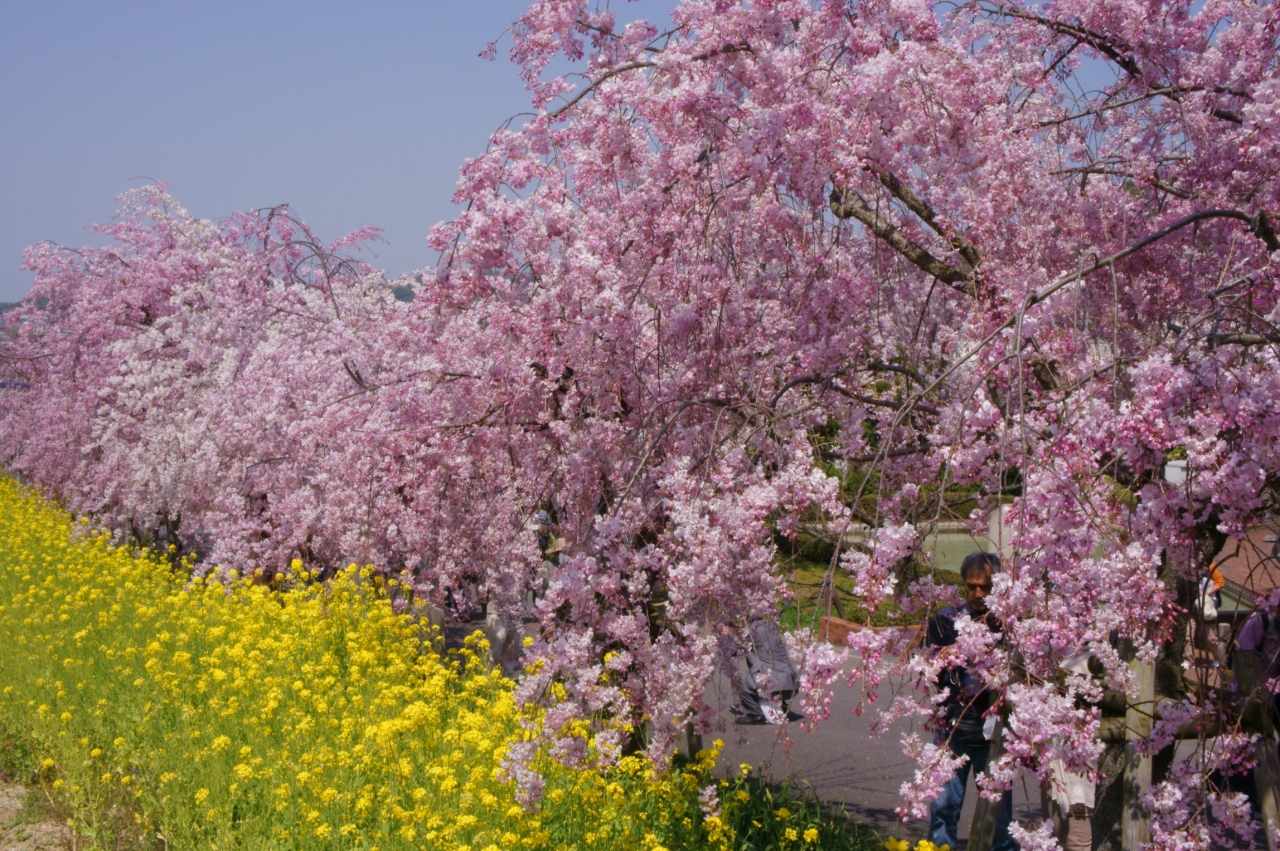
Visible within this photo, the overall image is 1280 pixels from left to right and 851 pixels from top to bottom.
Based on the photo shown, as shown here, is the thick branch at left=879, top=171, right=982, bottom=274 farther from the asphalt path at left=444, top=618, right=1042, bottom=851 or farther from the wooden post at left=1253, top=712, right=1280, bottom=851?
the asphalt path at left=444, top=618, right=1042, bottom=851

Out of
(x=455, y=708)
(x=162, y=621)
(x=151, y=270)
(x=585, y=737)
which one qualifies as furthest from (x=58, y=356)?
(x=585, y=737)

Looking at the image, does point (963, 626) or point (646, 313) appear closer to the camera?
point (963, 626)

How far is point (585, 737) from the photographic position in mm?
3697

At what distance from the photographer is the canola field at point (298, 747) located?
432 cm

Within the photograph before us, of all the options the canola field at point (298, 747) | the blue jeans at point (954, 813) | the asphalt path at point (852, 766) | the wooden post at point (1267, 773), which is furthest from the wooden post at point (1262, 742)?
the asphalt path at point (852, 766)

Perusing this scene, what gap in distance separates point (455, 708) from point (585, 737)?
2.83 m

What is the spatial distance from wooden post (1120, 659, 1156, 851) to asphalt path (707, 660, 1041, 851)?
231 cm

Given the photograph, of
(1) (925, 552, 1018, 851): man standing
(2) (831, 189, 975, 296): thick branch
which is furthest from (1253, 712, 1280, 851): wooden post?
(2) (831, 189, 975, 296): thick branch

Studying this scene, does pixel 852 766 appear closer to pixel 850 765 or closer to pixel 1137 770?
pixel 850 765

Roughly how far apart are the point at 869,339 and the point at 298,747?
3.35 metres

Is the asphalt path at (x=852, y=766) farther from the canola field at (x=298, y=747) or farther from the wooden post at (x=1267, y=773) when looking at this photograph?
the wooden post at (x=1267, y=773)

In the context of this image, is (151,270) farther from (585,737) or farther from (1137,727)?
(1137,727)

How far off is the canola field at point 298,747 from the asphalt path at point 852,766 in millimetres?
811

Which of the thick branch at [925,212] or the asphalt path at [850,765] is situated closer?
the thick branch at [925,212]
